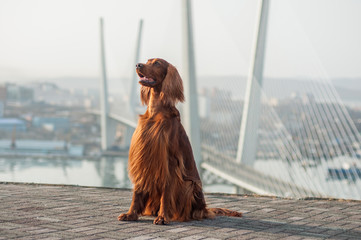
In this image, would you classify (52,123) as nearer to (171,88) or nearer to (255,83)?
(255,83)

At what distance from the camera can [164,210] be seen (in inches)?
138

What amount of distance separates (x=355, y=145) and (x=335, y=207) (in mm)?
6644

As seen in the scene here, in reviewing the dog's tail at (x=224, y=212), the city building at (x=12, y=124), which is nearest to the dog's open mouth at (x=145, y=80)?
the dog's tail at (x=224, y=212)

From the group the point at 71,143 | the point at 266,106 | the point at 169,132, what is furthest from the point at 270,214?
the point at 71,143

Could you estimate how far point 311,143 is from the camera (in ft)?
42.3

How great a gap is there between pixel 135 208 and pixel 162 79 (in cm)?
82

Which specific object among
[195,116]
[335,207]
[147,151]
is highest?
[195,116]

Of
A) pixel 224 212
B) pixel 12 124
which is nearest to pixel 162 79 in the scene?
pixel 224 212

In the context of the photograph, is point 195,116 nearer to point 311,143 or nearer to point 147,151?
point 311,143

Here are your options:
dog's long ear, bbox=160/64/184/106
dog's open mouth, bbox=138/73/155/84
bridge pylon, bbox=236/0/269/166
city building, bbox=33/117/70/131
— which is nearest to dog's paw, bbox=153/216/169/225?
dog's long ear, bbox=160/64/184/106

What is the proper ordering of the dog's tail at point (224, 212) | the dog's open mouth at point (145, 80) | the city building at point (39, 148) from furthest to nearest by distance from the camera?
the city building at point (39, 148) < the dog's tail at point (224, 212) < the dog's open mouth at point (145, 80)

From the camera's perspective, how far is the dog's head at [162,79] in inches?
136

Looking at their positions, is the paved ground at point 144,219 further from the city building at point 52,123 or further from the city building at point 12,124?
the city building at point 52,123

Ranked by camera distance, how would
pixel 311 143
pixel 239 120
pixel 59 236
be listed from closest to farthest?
pixel 59 236
pixel 311 143
pixel 239 120
